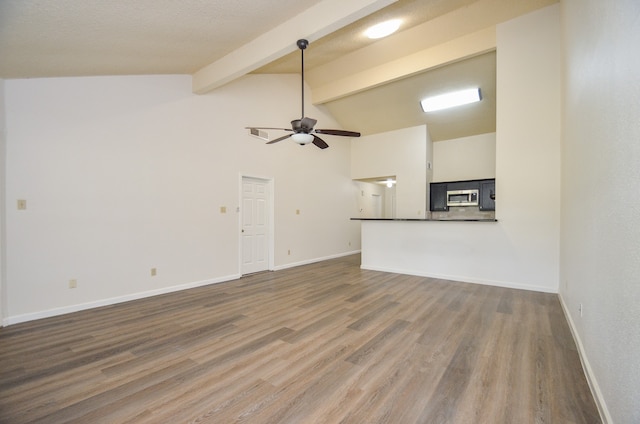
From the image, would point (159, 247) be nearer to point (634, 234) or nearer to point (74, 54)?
point (74, 54)

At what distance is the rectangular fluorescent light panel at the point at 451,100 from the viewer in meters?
5.82

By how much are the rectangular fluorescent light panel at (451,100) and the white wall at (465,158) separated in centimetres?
154

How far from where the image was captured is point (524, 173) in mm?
4414

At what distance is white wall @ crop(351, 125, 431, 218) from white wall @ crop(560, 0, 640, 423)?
467 cm

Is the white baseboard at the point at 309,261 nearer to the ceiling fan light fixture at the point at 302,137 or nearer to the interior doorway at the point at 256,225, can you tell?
the interior doorway at the point at 256,225

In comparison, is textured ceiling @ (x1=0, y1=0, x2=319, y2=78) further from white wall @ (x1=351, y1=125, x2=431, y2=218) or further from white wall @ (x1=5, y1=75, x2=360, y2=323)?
white wall @ (x1=351, y1=125, x2=431, y2=218)

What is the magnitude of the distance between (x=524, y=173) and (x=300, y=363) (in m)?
4.43

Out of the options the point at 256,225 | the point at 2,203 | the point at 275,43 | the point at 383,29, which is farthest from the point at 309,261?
the point at 2,203

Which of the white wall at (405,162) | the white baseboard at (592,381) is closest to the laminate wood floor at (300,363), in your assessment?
the white baseboard at (592,381)

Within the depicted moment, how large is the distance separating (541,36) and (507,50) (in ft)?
1.45

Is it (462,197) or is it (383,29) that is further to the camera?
(462,197)

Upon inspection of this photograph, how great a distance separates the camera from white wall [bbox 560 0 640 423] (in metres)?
1.25

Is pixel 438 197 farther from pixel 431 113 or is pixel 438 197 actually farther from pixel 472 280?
pixel 472 280

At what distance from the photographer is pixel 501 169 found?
4.59m
